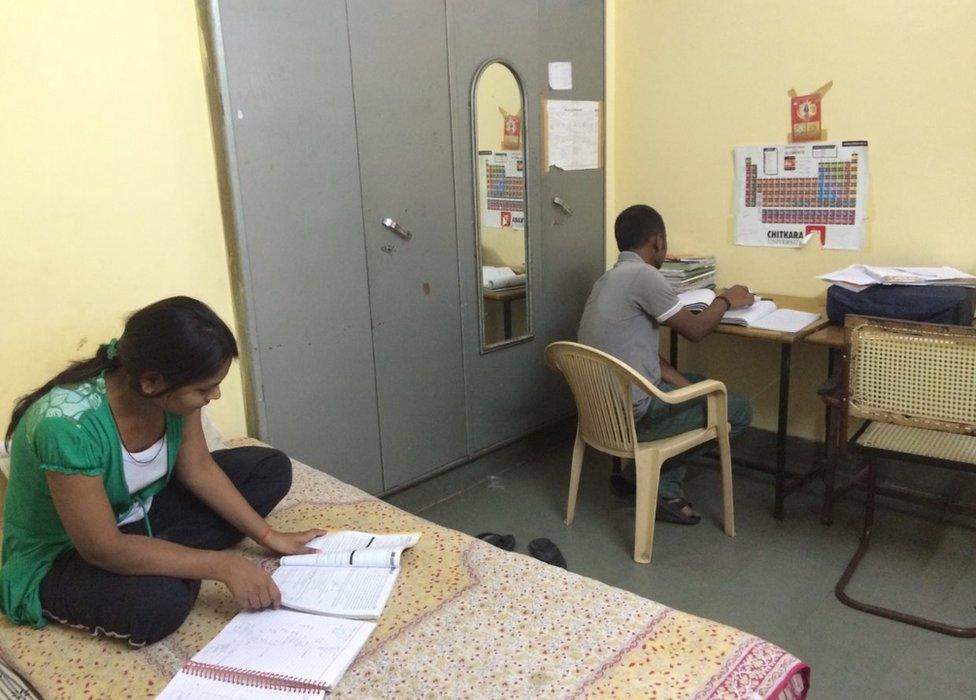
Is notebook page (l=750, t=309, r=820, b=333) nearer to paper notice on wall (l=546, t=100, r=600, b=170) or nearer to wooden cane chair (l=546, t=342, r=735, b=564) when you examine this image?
wooden cane chair (l=546, t=342, r=735, b=564)

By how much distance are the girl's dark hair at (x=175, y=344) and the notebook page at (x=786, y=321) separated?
1898mm

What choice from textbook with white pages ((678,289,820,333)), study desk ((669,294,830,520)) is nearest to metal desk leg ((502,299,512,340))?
textbook with white pages ((678,289,820,333))

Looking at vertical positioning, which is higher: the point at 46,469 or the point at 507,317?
the point at 46,469

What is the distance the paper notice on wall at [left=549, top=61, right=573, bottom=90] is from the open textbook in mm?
2132

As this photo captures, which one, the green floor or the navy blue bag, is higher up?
the navy blue bag

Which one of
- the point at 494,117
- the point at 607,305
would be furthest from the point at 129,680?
the point at 494,117

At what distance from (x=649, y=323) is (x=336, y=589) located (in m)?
1.56

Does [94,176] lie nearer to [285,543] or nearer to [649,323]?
[285,543]

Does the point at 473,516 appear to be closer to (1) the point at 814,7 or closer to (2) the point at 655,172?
(2) the point at 655,172

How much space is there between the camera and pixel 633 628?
1.47m

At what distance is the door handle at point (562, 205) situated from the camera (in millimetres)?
3311

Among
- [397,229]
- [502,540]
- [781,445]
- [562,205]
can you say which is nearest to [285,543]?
[502,540]

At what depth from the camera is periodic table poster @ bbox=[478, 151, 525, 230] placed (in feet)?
9.86

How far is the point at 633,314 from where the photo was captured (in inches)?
106
